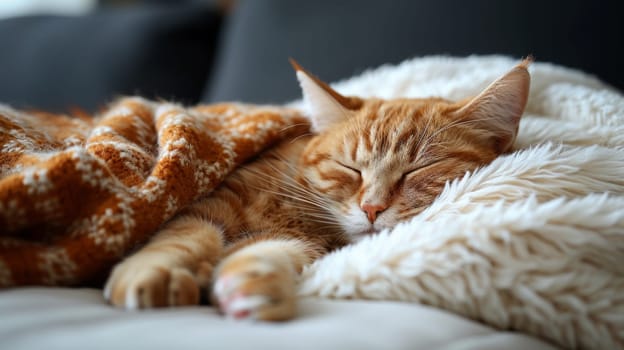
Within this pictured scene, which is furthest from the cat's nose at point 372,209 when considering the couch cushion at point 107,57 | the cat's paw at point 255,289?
the couch cushion at point 107,57

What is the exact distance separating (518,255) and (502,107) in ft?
1.42

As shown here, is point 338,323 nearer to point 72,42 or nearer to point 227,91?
point 227,91

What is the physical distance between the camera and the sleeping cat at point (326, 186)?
30.0 inches

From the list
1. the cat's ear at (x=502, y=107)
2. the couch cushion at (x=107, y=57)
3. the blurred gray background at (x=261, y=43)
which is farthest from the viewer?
the couch cushion at (x=107, y=57)

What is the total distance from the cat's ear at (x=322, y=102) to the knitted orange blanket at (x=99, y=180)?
0.12 metres

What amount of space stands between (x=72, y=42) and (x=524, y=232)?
265cm

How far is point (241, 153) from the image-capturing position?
1085 mm

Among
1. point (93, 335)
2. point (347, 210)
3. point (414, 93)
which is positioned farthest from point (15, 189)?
point (414, 93)

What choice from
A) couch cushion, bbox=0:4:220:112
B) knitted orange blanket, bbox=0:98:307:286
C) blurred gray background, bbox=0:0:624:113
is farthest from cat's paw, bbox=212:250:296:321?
couch cushion, bbox=0:4:220:112

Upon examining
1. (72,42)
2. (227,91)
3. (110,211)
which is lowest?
(110,211)

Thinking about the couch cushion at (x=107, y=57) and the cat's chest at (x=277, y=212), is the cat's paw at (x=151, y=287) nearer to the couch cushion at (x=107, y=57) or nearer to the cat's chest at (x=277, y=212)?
the cat's chest at (x=277, y=212)

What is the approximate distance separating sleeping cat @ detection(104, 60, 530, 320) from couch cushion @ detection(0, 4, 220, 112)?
4.90ft

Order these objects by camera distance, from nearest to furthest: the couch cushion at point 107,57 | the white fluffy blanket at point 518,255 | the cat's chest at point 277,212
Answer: the white fluffy blanket at point 518,255
the cat's chest at point 277,212
the couch cushion at point 107,57

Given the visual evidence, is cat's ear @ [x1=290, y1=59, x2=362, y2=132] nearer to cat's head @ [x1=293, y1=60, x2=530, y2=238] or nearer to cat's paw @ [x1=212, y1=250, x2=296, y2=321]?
cat's head @ [x1=293, y1=60, x2=530, y2=238]
